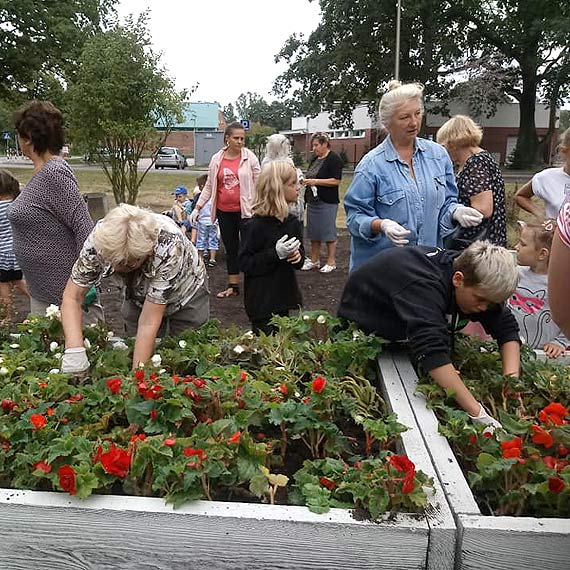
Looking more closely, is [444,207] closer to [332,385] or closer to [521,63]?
[332,385]

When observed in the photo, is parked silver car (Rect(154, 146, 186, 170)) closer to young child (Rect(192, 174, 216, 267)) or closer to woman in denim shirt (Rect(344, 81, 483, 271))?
young child (Rect(192, 174, 216, 267))

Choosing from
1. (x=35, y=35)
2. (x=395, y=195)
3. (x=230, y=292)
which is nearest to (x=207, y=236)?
(x=230, y=292)

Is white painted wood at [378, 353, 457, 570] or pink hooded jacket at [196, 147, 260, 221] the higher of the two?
pink hooded jacket at [196, 147, 260, 221]

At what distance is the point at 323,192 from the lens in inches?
278

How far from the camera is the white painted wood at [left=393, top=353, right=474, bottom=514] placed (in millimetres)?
1665

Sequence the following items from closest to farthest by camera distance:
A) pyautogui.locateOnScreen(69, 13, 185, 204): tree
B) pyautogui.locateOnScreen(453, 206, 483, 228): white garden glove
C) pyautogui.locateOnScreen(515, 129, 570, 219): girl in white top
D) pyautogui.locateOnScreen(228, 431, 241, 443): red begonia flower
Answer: pyautogui.locateOnScreen(228, 431, 241, 443): red begonia flower → pyautogui.locateOnScreen(453, 206, 483, 228): white garden glove → pyautogui.locateOnScreen(515, 129, 570, 219): girl in white top → pyautogui.locateOnScreen(69, 13, 185, 204): tree

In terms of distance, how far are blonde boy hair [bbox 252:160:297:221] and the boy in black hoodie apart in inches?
45.4

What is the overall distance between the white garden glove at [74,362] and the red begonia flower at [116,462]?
2.55 feet

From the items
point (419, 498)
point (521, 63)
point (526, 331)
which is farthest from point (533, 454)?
point (521, 63)

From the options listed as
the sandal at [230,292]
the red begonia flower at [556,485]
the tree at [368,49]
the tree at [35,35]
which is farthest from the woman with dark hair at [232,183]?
the tree at [368,49]

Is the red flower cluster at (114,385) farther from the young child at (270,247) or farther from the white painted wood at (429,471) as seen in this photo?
the young child at (270,247)

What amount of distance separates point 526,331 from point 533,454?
5.66 feet

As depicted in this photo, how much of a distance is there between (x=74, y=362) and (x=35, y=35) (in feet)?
80.4

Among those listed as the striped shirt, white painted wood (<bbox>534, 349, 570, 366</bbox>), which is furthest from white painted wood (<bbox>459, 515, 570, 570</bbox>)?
the striped shirt
